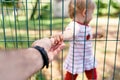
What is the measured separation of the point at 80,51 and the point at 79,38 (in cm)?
9

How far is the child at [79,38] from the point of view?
2.47m

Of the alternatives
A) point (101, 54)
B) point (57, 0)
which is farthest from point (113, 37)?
point (57, 0)

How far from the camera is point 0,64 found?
0.82 m

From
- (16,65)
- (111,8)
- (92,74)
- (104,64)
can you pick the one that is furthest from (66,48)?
(16,65)

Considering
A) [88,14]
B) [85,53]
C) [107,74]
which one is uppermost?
[88,14]

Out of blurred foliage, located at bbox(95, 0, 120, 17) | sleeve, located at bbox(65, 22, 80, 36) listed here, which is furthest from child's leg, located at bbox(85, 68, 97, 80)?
blurred foliage, located at bbox(95, 0, 120, 17)

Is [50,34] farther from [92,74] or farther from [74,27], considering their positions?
[92,74]

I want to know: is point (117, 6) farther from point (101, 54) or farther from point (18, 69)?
point (18, 69)

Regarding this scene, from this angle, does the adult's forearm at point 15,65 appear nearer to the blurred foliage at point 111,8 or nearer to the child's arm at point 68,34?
the child's arm at point 68,34

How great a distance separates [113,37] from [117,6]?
165 centimetres

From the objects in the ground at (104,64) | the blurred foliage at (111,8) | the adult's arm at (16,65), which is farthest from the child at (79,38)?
the blurred foliage at (111,8)

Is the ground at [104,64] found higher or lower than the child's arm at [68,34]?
lower

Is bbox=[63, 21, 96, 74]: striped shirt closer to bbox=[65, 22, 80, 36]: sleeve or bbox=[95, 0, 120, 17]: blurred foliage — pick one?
bbox=[65, 22, 80, 36]: sleeve

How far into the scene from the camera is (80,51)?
2.55 metres
